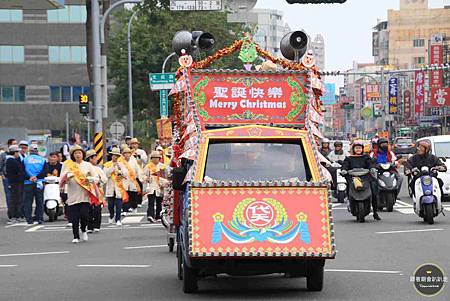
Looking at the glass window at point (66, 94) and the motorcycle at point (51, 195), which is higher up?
the glass window at point (66, 94)

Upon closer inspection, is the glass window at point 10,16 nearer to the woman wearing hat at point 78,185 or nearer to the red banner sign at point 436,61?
the red banner sign at point 436,61

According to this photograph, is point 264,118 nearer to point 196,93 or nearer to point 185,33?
point 196,93

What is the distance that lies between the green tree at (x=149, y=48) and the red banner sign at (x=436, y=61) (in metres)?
34.3

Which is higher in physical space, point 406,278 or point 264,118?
point 264,118

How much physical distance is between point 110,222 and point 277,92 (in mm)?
12241

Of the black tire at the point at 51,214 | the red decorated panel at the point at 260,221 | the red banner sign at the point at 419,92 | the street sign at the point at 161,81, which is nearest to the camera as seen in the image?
the red decorated panel at the point at 260,221

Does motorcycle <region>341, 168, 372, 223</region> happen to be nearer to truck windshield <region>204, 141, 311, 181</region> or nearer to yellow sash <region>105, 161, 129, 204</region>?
yellow sash <region>105, 161, 129, 204</region>

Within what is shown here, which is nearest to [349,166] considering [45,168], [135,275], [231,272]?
[45,168]

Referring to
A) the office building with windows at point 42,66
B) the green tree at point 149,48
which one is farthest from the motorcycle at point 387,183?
the office building with windows at point 42,66

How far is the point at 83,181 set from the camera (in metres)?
19.8

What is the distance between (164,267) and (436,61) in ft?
294

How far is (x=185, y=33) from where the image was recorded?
1689cm

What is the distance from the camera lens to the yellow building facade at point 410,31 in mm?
169625

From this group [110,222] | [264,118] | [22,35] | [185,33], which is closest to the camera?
[264,118]
